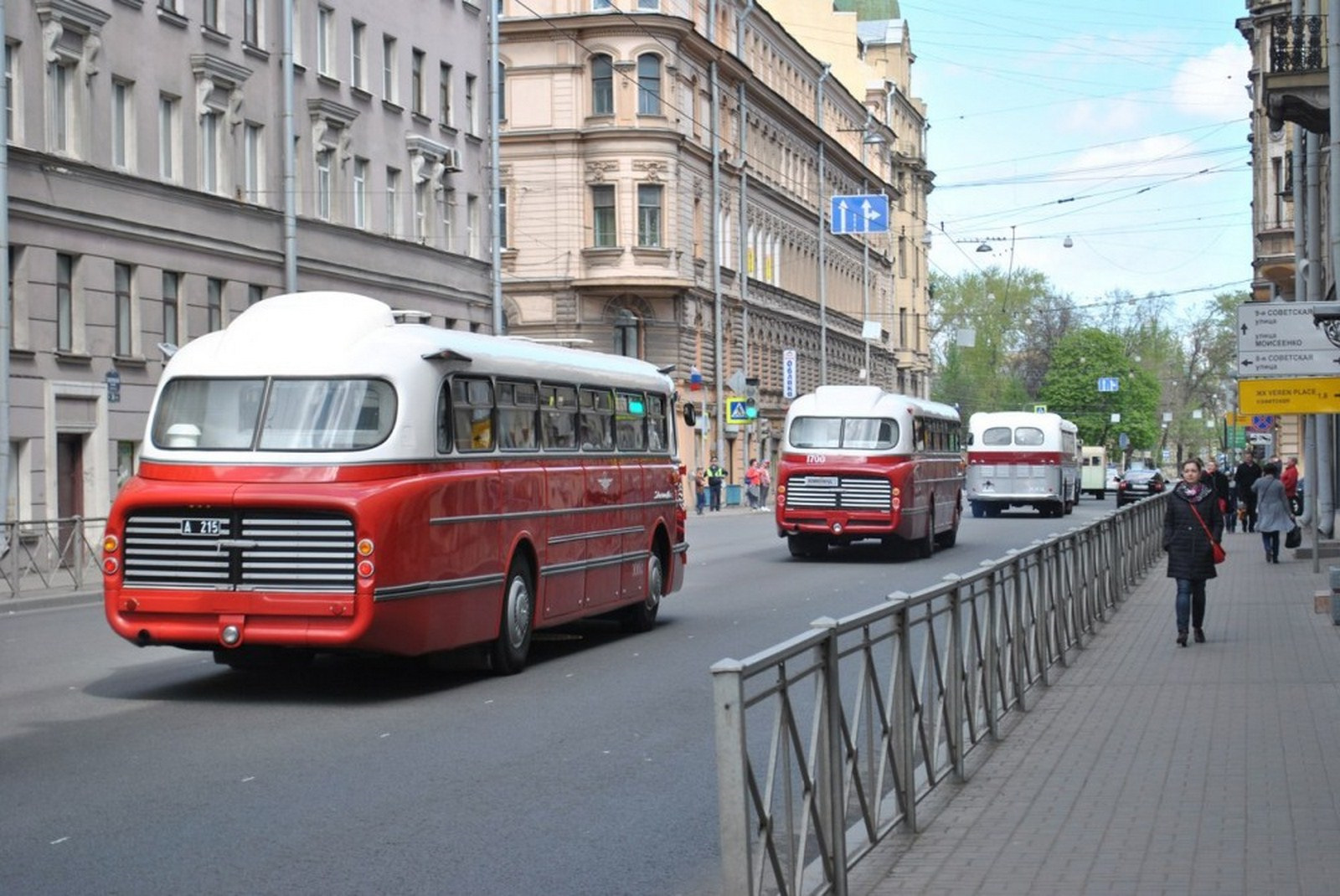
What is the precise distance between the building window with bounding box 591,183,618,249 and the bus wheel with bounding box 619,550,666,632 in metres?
45.6

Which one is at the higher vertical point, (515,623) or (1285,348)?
(1285,348)

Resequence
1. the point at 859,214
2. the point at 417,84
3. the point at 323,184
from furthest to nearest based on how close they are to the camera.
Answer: the point at 859,214 < the point at 417,84 < the point at 323,184

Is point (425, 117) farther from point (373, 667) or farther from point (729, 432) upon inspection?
point (373, 667)

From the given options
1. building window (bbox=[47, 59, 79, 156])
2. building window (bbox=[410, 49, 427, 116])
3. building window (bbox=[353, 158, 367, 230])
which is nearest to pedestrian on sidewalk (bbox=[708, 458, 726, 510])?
building window (bbox=[410, 49, 427, 116])

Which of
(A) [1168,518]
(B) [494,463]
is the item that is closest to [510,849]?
(B) [494,463]

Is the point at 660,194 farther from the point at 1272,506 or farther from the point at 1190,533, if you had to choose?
the point at 1190,533

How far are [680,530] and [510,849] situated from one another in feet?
42.8

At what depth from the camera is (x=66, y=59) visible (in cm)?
3319

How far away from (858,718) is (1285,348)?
16.3 m

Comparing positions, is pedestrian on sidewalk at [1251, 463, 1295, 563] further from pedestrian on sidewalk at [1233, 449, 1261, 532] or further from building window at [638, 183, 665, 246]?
building window at [638, 183, 665, 246]

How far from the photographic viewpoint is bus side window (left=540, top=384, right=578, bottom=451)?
17.5 metres

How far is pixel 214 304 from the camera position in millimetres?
38125

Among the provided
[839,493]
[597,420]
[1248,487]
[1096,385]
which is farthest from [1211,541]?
[1096,385]

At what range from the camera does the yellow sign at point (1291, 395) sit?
23.3 metres
